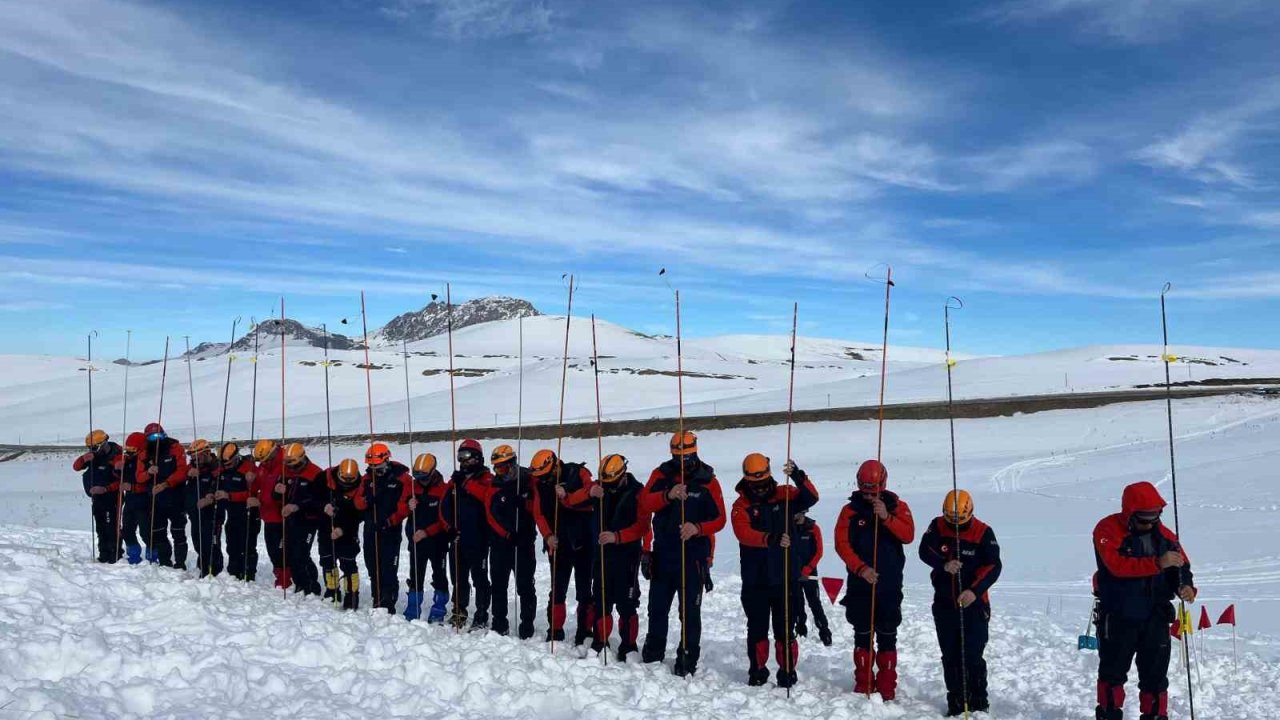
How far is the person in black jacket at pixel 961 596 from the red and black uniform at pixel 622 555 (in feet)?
9.65

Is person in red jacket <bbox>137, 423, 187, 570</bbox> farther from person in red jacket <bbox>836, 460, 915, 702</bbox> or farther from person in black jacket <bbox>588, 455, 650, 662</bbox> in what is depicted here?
person in red jacket <bbox>836, 460, 915, 702</bbox>

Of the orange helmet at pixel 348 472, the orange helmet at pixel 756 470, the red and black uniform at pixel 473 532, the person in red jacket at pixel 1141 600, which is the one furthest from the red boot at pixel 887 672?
the orange helmet at pixel 348 472

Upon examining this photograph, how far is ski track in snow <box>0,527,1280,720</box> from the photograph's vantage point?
560cm

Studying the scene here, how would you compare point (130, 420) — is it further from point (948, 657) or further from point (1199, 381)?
point (1199, 381)

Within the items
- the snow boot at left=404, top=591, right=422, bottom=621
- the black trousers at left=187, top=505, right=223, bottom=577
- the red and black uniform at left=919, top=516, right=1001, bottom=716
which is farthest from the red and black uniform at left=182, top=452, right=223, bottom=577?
the red and black uniform at left=919, top=516, right=1001, bottom=716

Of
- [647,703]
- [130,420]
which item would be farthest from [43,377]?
[647,703]

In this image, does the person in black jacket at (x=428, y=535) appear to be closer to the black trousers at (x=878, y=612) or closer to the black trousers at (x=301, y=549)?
the black trousers at (x=301, y=549)

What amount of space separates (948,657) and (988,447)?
24.5 metres

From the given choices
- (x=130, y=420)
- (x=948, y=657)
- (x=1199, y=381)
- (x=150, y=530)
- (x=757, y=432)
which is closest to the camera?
(x=948, y=657)

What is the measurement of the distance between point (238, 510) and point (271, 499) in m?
0.77

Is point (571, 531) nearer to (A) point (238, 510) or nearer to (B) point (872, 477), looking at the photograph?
(B) point (872, 477)

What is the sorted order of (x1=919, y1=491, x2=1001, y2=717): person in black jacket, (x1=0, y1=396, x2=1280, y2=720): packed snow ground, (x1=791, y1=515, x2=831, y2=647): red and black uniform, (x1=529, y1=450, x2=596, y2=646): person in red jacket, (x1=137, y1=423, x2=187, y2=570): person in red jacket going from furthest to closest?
(x1=137, y1=423, x2=187, y2=570): person in red jacket
(x1=529, y1=450, x2=596, y2=646): person in red jacket
(x1=791, y1=515, x2=831, y2=647): red and black uniform
(x1=919, y1=491, x2=1001, y2=717): person in black jacket
(x1=0, y1=396, x2=1280, y2=720): packed snow ground

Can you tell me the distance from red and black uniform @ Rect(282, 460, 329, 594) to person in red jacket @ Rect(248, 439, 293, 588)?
253 mm

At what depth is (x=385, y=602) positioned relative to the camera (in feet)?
34.1
